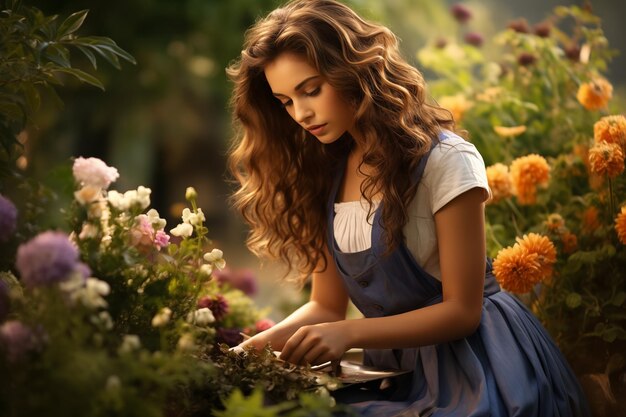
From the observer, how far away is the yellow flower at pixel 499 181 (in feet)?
7.23

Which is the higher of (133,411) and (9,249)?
(9,249)

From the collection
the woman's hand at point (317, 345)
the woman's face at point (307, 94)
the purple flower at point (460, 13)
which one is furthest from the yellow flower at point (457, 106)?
the woman's hand at point (317, 345)

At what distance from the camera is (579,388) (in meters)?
1.77

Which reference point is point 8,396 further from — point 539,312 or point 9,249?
point 539,312

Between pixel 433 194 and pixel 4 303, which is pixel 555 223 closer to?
pixel 433 194

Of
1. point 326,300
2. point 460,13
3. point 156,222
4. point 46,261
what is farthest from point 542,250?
point 460,13

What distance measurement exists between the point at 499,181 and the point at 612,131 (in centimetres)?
35

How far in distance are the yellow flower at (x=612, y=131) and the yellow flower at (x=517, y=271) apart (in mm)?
376

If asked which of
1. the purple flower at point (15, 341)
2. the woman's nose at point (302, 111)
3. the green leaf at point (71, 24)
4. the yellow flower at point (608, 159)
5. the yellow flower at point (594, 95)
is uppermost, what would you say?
the yellow flower at point (594, 95)

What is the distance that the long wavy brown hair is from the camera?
67.7 inches

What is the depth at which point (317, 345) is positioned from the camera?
60.1 inches

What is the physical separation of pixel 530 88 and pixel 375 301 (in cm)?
128

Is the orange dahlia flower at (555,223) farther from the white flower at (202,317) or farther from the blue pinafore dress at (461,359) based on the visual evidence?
the white flower at (202,317)

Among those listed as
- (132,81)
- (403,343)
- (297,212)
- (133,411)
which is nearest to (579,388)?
(403,343)
